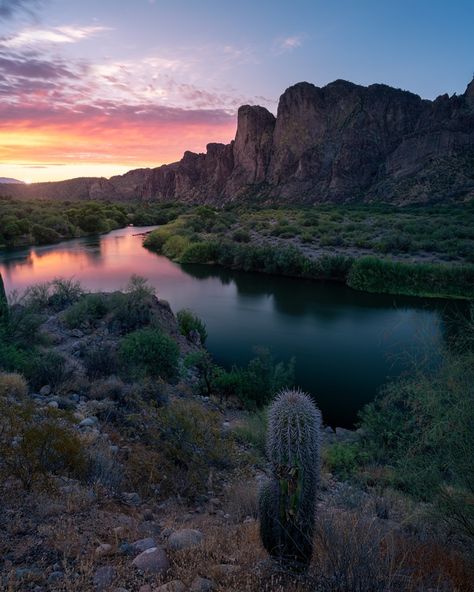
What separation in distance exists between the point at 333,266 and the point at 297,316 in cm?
768

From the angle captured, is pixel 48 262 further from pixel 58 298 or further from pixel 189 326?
pixel 189 326

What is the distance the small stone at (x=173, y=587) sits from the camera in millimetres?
3342

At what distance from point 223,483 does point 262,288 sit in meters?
21.6

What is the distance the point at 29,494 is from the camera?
4598mm

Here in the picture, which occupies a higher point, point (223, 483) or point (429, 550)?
point (429, 550)

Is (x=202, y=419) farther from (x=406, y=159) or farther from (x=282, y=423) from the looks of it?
(x=406, y=159)

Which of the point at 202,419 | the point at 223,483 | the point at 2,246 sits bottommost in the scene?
the point at 2,246

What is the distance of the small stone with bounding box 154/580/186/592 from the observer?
3342 mm

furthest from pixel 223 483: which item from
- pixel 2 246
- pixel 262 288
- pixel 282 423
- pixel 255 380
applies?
pixel 2 246

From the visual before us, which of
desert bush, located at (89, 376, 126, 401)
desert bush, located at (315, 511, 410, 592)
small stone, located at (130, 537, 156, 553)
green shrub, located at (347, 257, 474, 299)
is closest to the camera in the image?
desert bush, located at (315, 511, 410, 592)

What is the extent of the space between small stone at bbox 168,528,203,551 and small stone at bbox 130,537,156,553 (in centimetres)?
16

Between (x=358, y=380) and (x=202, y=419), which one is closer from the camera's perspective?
(x=202, y=419)

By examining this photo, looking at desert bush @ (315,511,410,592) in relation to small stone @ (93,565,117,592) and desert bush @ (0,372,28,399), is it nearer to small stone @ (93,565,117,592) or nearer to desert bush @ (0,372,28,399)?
small stone @ (93,565,117,592)

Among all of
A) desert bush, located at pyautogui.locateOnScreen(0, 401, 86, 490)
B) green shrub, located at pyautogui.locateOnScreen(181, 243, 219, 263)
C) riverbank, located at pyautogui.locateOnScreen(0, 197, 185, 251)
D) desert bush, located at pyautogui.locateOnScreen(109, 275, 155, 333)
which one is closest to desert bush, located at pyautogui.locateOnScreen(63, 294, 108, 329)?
desert bush, located at pyautogui.locateOnScreen(109, 275, 155, 333)
